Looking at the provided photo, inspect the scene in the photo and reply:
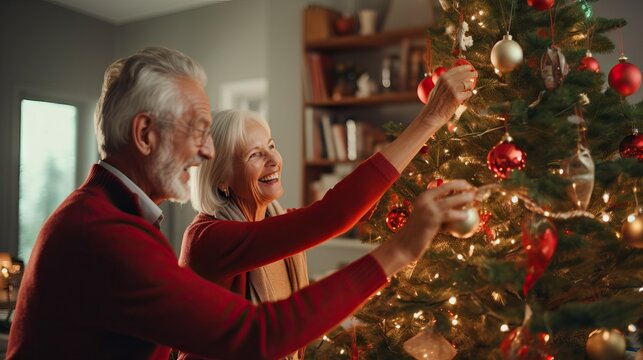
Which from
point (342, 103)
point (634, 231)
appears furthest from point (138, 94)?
point (342, 103)

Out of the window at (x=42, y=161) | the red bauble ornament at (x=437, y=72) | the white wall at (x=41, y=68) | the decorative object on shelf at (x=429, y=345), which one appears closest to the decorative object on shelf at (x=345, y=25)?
the white wall at (x=41, y=68)

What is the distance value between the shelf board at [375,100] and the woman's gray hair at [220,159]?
2.47 m

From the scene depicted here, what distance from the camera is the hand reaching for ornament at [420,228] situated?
1.05 meters

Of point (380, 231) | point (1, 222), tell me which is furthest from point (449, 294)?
point (1, 222)

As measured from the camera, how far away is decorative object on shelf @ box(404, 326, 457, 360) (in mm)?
1210

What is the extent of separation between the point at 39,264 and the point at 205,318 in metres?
→ 0.33

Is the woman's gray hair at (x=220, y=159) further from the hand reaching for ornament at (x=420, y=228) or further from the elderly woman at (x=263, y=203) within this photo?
the hand reaching for ornament at (x=420, y=228)

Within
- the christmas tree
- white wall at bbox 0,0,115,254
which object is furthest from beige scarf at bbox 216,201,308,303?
white wall at bbox 0,0,115,254

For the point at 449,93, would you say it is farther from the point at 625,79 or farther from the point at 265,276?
the point at 265,276

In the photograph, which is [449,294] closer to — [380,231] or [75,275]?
[380,231]

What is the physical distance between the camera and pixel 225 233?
145cm

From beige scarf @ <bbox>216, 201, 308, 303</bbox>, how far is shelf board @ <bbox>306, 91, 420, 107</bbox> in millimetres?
2438

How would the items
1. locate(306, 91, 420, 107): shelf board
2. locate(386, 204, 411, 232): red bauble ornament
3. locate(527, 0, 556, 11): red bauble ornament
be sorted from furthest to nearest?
1. locate(306, 91, 420, 107): shelf board
2. locate(386, 204, 411, 232): red bauble ornament
3. locate(527, 0, 556, 11): red bauble ornament

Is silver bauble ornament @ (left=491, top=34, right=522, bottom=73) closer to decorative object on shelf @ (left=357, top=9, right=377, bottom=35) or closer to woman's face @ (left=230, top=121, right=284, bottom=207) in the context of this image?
woman's face @ (left=230, top=121, right=284, bottom=207)
